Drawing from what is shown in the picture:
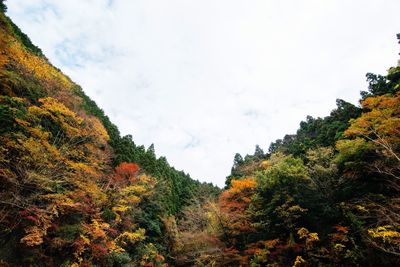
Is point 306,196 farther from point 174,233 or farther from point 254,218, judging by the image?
point 174,233

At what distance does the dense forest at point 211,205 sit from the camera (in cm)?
1287

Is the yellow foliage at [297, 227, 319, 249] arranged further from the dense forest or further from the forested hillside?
the forested hillside

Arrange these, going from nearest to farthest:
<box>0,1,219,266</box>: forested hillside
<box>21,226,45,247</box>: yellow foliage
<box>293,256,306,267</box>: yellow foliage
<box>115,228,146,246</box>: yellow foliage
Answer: <box>21,226,45,247</box>: yellow foliage < <box>0,1,219,266</box>: forested hillside < <box>293,256,306,267</box>: yellow foliage < <box>115,228,146,246</box>: yellow foliage

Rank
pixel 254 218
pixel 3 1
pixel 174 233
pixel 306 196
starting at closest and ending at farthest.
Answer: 1. pixel 306 196
2. pixel 254 218
3. pixel 3 1
4. pixel 174 233

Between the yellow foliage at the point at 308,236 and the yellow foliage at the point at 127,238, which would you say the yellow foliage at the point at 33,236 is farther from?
the yellow foliage at the point at 308,236

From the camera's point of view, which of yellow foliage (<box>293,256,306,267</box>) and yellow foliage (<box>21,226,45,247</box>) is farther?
yellow foliage (<box>293,256,306,267</box>)

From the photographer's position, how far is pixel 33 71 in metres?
17.7

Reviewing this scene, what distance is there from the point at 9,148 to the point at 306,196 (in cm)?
1693

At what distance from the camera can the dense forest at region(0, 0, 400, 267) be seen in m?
12.9

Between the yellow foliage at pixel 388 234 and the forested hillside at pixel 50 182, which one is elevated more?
the forested hillside at pixel 50 182

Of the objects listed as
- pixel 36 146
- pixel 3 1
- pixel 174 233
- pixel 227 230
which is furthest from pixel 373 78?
pixel 3 1

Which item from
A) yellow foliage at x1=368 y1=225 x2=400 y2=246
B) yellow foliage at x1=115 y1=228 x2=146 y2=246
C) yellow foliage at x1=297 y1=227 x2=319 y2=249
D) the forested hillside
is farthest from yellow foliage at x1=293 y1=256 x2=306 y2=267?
yellow foliage at x1=115 y1=228 x2=146 y2=246

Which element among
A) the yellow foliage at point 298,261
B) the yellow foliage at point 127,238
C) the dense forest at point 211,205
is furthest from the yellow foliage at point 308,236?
the yellow foliage at point 127,238

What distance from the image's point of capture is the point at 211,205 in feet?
74.9
